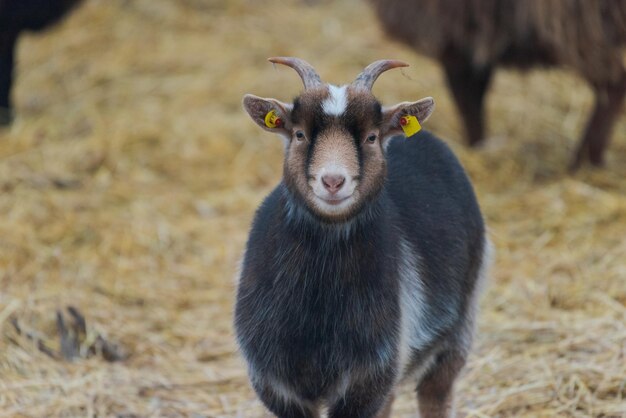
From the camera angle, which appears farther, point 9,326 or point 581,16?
point 581,16

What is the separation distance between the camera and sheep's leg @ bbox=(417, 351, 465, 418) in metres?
4.17

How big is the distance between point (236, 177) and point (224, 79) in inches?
81.8

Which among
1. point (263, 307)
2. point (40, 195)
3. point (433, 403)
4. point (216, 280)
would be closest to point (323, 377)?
point (263, 307)

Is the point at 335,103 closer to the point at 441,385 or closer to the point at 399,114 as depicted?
the point at 399,114

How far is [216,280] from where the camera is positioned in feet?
20.7

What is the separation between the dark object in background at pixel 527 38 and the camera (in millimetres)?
7012

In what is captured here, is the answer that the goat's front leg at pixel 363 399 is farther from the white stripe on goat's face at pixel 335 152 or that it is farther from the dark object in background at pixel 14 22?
the dark object in background at pixel 14 22

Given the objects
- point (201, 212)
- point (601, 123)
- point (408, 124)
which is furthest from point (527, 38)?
point (408, 124)

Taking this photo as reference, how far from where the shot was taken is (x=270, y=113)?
3.55m

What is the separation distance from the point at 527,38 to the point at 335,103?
13.7ft

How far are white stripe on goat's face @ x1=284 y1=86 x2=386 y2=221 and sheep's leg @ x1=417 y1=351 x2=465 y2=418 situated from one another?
3.33 ft

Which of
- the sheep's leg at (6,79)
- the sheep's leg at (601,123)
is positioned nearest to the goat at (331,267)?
the sheep's leg at (601,123)

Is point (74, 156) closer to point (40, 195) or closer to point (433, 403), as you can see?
point (40, 195)

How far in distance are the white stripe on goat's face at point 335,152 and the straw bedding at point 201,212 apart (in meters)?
0.42
